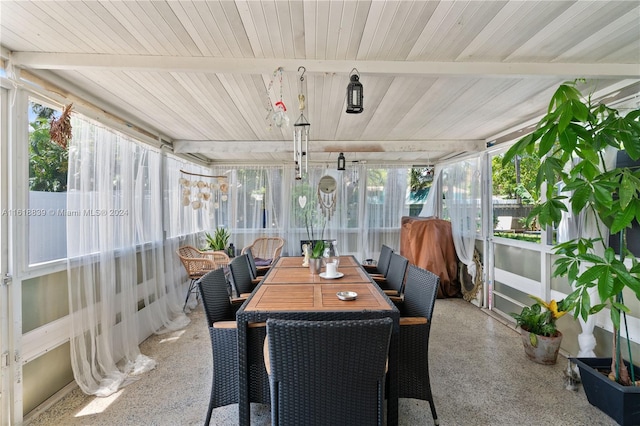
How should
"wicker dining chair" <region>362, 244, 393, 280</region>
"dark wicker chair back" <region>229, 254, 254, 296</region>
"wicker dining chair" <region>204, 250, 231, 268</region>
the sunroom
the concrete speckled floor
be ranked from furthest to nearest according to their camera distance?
"wicker dining chair" <region>204, 250, 231, 268</region> < "wicker dining chair" <region>362, 244, 393, 280</region> < "dark wicker chair back" <region>229, 254, 254, 296</region> < the concrete speckled floor < the sunroom

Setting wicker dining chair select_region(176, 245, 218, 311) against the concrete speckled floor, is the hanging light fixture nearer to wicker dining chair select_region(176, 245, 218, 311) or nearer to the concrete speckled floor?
the concrete speckled floor

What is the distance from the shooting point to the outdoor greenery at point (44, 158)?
6.49 ft

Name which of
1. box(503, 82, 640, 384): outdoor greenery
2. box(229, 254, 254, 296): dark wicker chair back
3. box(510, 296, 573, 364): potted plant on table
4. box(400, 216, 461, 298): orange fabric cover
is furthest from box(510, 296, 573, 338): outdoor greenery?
box(229, 254, 254, 296): dark wicker chair back

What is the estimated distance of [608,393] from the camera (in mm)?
1854

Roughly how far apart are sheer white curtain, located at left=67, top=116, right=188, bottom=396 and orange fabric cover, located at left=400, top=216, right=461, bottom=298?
3.78 meters

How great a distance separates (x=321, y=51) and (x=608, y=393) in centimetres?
291

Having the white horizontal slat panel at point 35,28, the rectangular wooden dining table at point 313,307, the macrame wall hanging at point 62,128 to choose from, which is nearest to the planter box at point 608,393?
the rectangular wooden dining table at point 313,307

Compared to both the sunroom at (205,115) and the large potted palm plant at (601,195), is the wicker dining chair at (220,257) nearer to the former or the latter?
the sunroom at (205,115)

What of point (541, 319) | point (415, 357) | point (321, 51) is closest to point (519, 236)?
point (541, 319)

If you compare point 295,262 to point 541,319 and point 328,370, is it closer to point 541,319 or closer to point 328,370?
point 328,370

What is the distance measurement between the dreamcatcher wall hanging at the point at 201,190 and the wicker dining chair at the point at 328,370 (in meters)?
3.43

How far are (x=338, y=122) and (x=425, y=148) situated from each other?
1.52 metres

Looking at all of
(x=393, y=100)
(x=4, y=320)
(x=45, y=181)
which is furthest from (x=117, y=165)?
(x=393, y=100)

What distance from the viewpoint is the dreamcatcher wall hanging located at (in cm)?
414
